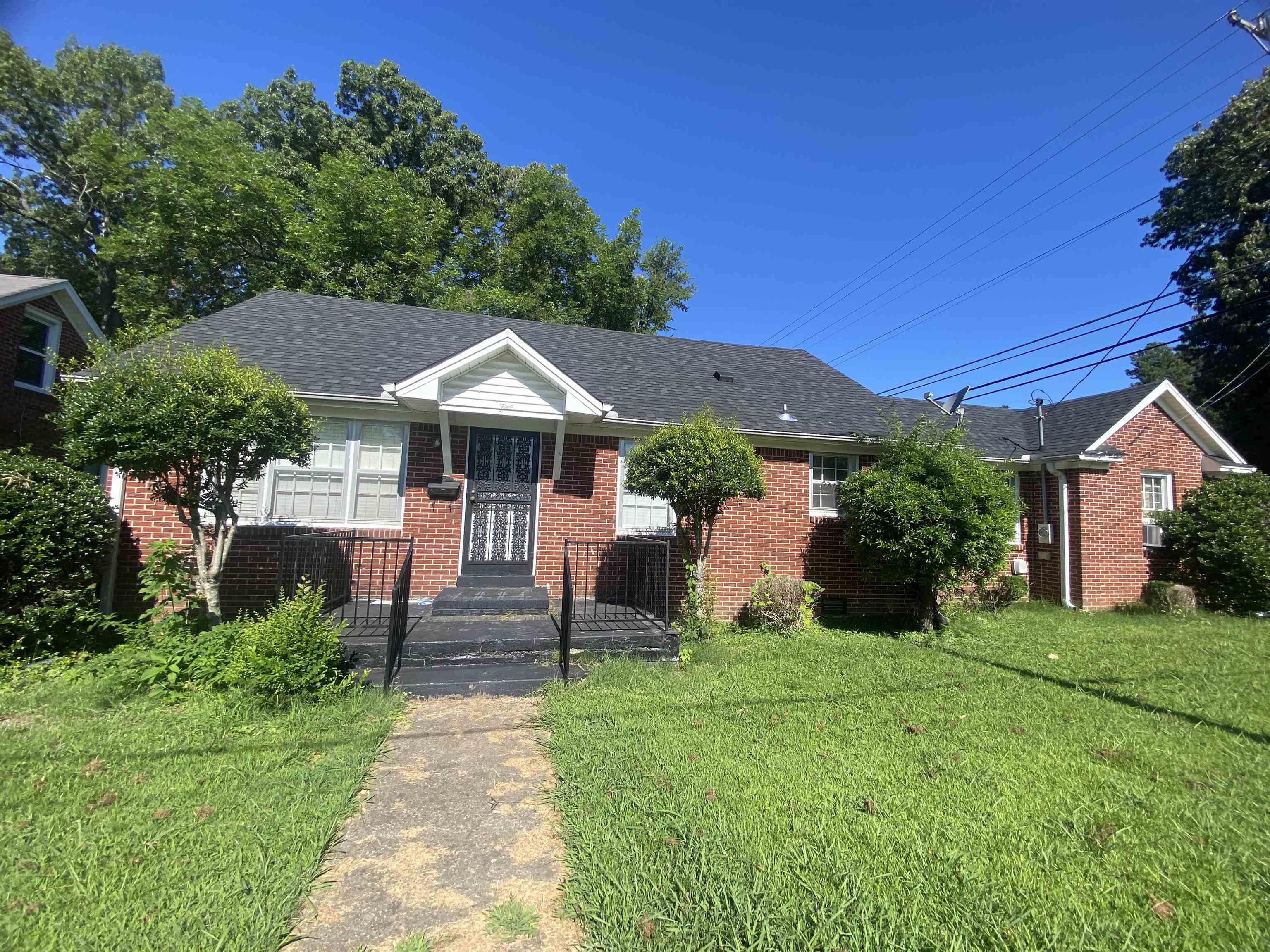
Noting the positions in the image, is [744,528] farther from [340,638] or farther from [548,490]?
[340,638]

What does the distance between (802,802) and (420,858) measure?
86.9 inches

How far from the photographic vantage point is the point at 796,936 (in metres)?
2.31

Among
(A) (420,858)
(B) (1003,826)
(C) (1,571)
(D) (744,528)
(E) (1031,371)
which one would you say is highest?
(E) (1031,371)

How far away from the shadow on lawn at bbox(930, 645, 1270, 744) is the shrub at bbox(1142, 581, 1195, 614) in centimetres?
646

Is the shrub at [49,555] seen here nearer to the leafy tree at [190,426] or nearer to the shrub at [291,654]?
the leafy tree at [190,426]

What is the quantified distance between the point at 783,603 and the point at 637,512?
2750 millimetres

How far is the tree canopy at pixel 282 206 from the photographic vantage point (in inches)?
703

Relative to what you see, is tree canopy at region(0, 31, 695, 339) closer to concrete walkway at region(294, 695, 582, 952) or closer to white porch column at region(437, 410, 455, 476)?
white porch column at region(437, 410, 455, 476)

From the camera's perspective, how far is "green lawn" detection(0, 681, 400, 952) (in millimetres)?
2400

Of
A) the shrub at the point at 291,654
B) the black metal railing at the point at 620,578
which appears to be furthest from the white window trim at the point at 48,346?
the black metal railing at the point at 620,578

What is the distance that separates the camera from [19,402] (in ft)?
36.5

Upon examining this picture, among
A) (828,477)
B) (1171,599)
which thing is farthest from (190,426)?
(1171,599)

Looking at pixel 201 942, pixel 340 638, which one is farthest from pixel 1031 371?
pixel 201 942

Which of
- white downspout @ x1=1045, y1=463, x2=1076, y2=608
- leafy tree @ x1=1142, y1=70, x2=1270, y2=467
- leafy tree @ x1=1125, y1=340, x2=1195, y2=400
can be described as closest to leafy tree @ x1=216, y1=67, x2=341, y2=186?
white downspout @ x1=1045, y1=463, x2=1076, y2=608
